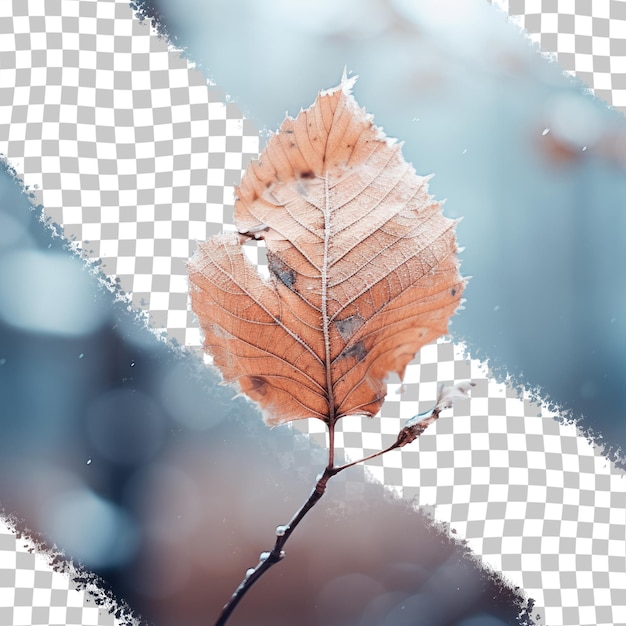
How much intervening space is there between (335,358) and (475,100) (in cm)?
34

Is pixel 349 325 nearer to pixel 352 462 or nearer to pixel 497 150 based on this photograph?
pixel 352 462

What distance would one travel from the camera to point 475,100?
1.36 feet

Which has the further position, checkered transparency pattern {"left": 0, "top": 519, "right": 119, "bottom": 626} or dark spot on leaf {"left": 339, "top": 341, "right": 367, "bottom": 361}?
checkered transparency pattern {"left": 0, "top": 519, "right": 119, "bottom": 626}

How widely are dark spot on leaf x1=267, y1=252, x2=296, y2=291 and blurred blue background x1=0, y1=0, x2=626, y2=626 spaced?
23cm

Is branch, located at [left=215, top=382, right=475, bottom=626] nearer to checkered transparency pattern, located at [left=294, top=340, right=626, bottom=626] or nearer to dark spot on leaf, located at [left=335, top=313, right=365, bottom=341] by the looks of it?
dark spot on leaf, located at [left=335, top=313, right=365, bottom=341]

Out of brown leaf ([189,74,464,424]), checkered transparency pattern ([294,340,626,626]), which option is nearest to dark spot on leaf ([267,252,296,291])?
brown leaf ([189,74,464,424])

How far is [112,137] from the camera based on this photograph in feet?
1.29

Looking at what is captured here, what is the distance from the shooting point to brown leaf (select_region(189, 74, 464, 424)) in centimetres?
14

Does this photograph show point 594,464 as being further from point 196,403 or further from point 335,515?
point 196,403

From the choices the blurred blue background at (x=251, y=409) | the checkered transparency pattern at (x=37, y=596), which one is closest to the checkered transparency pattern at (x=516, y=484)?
the blurred blue background at (x=251, y=409)

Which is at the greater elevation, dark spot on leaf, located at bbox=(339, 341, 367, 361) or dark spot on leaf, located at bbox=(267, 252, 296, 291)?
dark spot on leaf, located at bbox=(267, 252, 296, 291)

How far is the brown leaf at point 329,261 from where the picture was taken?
14cm

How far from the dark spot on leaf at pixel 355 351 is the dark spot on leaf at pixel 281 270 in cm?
2

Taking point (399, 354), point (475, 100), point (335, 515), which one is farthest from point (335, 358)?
point (475, 100)
